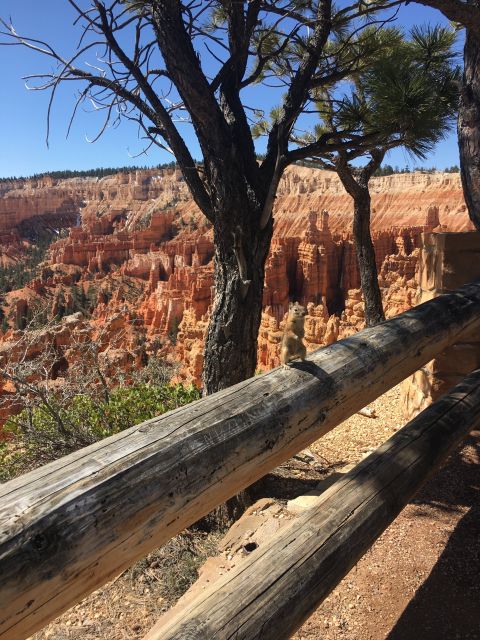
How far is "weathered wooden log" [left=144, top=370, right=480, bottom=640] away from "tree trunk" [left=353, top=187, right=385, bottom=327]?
522 cm

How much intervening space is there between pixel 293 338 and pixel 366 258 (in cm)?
548

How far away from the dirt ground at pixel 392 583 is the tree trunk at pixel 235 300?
1.12m

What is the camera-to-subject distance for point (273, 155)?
413 centimetres

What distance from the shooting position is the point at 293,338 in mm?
2191

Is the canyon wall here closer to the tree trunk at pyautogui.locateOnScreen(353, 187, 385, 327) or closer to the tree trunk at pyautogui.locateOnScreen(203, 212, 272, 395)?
the tree trunk at pyautogui.locateOnScreen(353, 187, 385, 327)

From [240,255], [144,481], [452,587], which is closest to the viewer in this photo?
[144,481]

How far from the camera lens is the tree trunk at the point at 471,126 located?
118 inches

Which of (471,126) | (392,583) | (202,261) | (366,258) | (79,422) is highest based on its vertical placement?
(471,126)

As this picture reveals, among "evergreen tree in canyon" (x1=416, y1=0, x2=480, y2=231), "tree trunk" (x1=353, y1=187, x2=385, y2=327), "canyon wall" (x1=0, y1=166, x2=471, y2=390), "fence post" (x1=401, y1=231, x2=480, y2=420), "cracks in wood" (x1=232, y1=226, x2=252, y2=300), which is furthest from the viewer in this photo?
Answer: "canyon wall" (x1=0, y1=166, x2=471, y2=390)

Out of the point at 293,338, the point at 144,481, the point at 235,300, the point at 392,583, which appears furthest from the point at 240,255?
the point at 144,481

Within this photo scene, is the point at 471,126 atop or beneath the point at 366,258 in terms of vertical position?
atop

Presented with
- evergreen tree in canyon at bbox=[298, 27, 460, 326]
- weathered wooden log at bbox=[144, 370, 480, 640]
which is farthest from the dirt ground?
evergreen tree in canyon at bbox=[298, 27, 460, 326]

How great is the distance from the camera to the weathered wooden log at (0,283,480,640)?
0.93 meters

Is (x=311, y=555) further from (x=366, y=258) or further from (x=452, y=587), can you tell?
(x=366, y=258)
